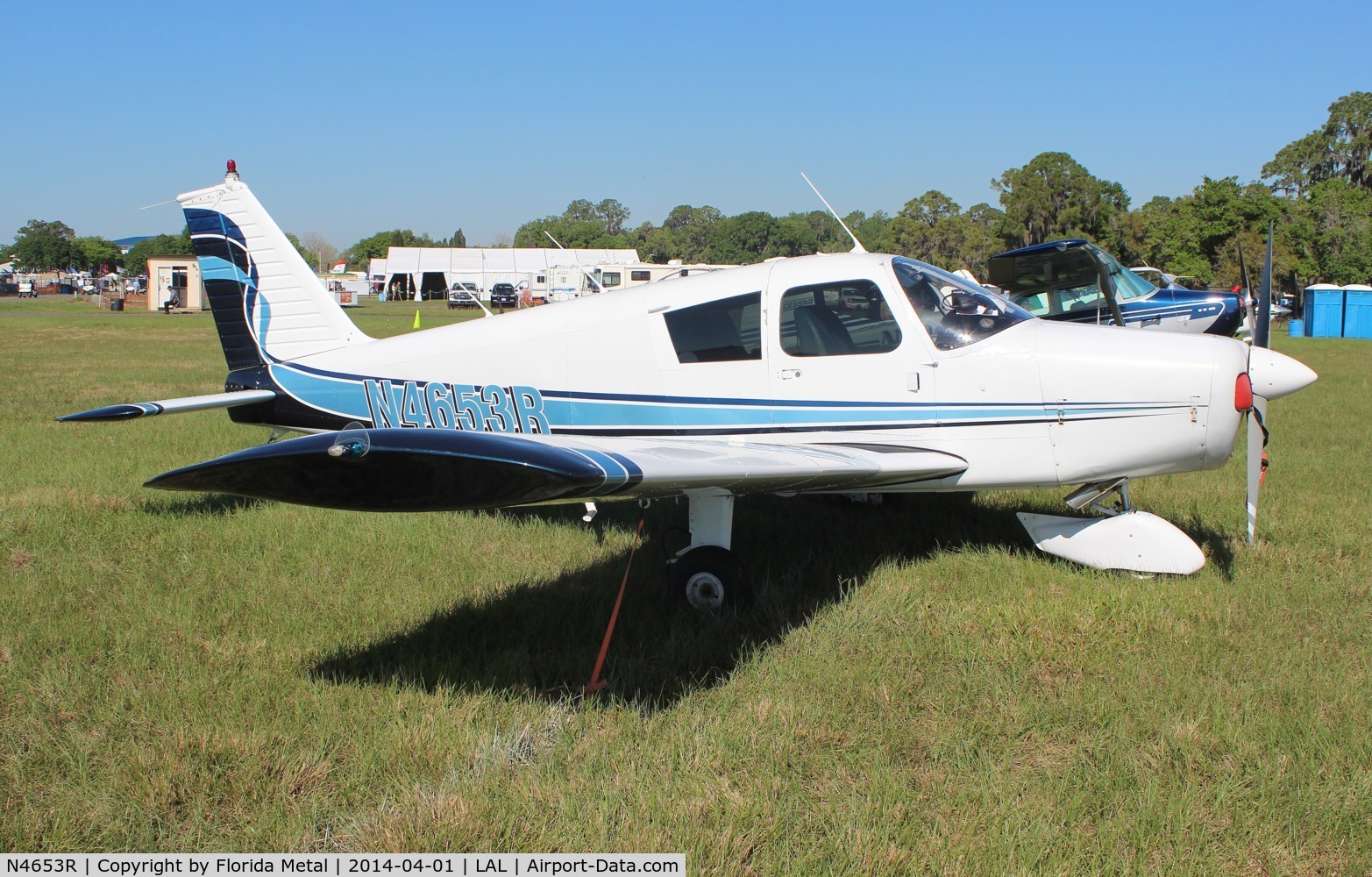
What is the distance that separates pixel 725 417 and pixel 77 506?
17.7 feet

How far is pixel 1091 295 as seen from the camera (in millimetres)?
18547

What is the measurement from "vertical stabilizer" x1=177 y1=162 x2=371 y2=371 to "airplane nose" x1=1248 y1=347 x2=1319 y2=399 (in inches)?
255

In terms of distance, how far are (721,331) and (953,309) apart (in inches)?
56.9

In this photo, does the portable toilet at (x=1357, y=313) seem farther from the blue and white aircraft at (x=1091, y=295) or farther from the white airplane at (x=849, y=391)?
the white airplane at (x=849, y=391)

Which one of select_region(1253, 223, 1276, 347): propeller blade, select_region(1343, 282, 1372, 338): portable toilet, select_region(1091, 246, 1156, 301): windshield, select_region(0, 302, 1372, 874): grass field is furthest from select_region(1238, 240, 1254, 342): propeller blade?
select_region(1343, 282, 1372, 338): portable toilet

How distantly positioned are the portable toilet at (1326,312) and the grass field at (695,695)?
3581 centimetres

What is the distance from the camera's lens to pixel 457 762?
3.70 m

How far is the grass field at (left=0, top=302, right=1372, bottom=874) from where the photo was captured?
3225 millimetres

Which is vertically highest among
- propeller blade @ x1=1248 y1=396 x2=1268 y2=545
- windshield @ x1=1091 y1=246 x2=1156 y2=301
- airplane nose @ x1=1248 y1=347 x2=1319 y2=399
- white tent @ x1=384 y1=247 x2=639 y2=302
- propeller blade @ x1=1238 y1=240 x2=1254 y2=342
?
white tent @ x1=384 y1=247 x2=639 y2=302

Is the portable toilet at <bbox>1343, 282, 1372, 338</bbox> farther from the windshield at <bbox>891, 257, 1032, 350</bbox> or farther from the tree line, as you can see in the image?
the windshield at <bbox>891, 257, 1032, 350</bbox>

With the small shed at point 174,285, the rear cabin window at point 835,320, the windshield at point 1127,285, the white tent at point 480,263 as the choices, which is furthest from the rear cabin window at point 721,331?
the white tent at point 480,263

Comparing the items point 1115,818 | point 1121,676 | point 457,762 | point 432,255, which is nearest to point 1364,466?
point 1121,676

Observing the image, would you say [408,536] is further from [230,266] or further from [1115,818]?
[1115,818]

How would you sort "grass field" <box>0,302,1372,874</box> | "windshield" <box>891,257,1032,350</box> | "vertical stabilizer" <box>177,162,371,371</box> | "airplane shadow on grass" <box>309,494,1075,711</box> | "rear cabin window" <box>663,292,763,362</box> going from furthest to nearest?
"vertical stabilizer" <box>177,162,371,371</box> < "rear cabin window" <box>663,292,763,362</box> < "windshield" <box>891,257,1032,350</box> < "airplane shadow on grass" <box>309,494,1075,711</box> < "grass field" <box>0,302,1372,874</box>
